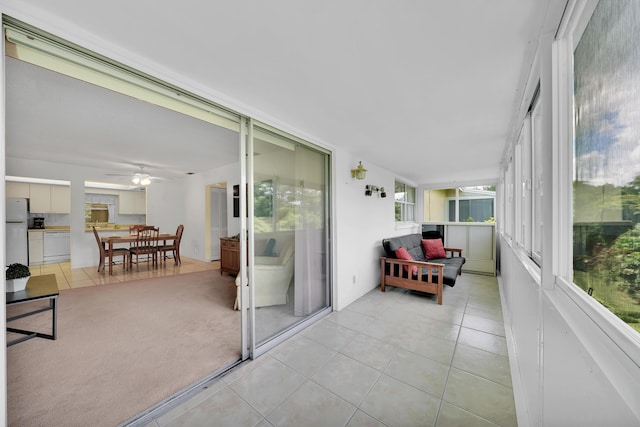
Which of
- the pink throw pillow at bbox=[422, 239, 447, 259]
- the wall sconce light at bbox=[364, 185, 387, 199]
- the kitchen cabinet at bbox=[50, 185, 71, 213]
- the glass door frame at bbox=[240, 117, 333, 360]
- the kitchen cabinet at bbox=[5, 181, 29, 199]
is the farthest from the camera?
the kitchen cabinet at bbox=[50, 185, 71, 213]

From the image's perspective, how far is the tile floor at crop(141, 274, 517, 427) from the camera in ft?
4.85

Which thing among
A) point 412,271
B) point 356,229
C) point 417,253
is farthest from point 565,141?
point 417,253

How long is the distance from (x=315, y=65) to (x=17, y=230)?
7.88 metres

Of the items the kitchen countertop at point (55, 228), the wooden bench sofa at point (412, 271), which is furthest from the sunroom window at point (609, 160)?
the kitchen countertop at point (55, 228)

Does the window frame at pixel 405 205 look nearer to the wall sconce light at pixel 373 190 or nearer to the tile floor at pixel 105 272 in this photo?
the wall sconce light at pixel 373 190

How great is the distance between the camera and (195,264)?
577 cm

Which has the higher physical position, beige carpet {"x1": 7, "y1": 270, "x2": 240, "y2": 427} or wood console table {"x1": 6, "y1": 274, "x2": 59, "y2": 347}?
wood console table {"x1": 6, "y1": 274, "x2": 59, "y2": 347}

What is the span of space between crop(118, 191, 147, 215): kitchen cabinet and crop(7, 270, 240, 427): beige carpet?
4584 mm

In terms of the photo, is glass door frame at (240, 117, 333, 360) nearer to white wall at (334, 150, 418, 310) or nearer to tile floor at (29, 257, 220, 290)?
white wall at (334, 150, 418, 310)

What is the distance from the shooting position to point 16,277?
1991mm

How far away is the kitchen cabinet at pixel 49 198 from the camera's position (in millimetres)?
5707

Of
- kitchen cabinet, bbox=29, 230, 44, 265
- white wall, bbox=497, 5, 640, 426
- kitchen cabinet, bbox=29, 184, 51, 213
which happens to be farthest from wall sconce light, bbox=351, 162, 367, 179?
kitchen cabinet, bbox=29, 184, 51, 213

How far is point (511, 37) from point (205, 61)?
171cm

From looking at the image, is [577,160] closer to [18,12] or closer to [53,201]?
[18,12]
